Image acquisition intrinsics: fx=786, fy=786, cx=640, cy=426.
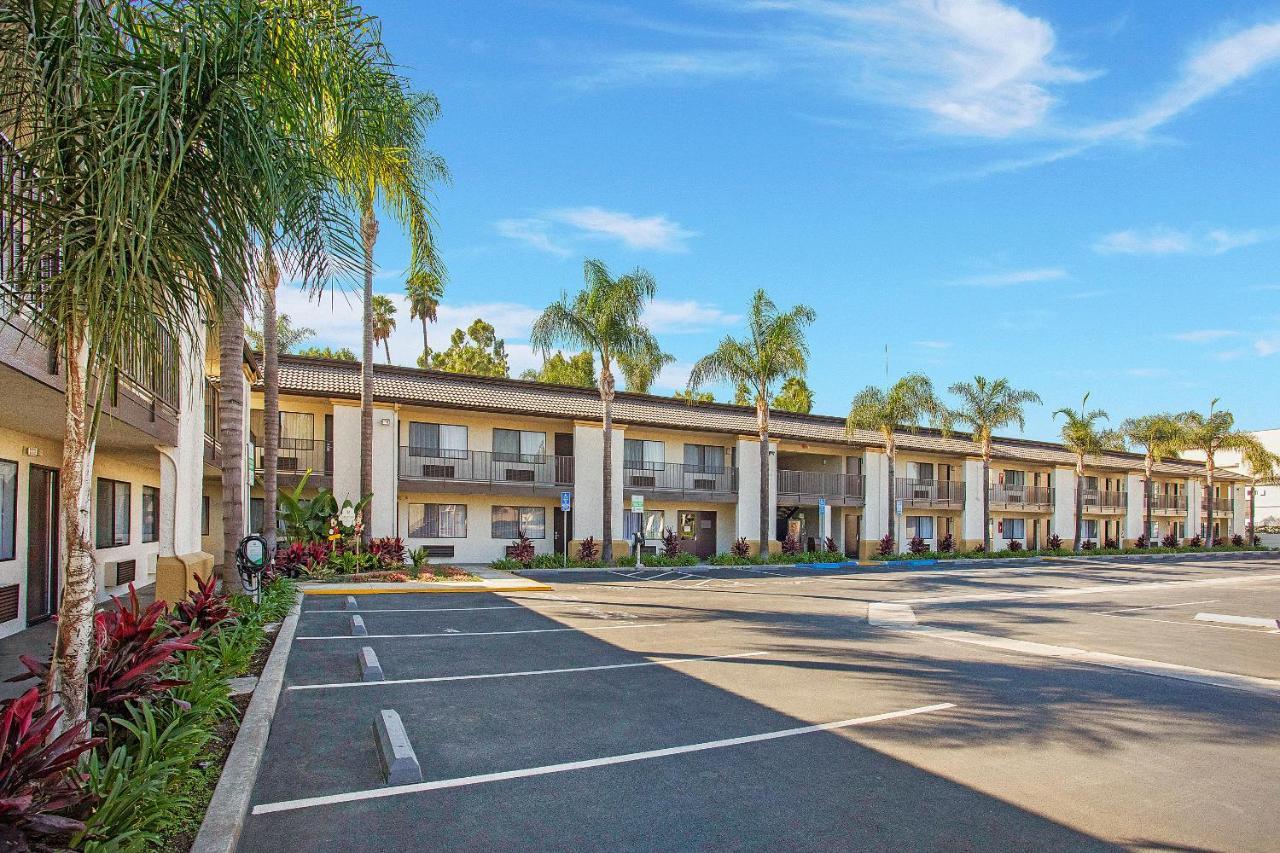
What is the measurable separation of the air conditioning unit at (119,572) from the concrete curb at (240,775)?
1118 cm

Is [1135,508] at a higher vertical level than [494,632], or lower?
lower

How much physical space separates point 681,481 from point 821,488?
8.48 meters

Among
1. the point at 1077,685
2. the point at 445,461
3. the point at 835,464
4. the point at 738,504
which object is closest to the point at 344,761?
the point at 1077,685

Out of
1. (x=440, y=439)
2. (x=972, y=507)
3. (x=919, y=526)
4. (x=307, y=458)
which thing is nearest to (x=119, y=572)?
(x=307, y=458)

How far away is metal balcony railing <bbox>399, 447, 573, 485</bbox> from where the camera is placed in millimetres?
29750

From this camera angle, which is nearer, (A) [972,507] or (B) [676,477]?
(B) [676,477]

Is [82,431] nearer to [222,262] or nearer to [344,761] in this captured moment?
[222,262]

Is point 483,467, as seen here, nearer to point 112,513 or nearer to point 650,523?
point 650,523

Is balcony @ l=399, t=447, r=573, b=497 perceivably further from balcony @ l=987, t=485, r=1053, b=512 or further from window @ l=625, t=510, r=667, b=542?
balcony @ l=987, t=485, r=1053, b=512

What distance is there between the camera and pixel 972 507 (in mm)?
46562

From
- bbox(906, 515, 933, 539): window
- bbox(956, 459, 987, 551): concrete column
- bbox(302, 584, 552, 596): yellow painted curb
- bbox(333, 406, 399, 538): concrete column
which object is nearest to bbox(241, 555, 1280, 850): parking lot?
bbox(302, 584, 552, 596): yellow painted curb

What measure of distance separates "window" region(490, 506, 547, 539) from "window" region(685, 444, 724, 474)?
760cm

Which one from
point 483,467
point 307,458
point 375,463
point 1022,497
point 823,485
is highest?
point 307,458

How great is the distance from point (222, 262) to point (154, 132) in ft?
2.81
